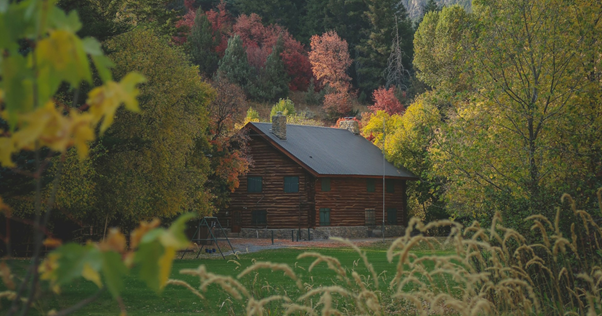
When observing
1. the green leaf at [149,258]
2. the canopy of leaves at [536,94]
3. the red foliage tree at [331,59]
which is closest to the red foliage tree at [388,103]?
the red foliage tree at [331,59]

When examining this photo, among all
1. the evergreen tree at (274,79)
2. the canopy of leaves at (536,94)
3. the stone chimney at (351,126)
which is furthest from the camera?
the evergreen tree at (274,79)

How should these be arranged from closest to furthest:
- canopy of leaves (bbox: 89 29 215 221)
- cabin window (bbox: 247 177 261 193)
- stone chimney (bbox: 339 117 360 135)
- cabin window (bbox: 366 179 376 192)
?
canopy of leaves (bbox: 89 29 215 221) < cabin window (bbox: 247 177 261 193) < cabin window (bbox: 366 179 376 192) < stone chimney (bbox: 339 117 360 135)

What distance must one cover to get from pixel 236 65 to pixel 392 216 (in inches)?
1115

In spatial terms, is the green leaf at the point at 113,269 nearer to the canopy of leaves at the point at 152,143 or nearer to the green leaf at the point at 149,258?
the green leaf at the point at 149,258

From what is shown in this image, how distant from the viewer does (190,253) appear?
30516mm

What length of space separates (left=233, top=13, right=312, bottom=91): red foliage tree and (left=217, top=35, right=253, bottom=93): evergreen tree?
3.49m

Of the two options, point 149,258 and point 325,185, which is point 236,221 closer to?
point 325,185

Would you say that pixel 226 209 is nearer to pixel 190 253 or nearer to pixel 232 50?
pixel 190 253

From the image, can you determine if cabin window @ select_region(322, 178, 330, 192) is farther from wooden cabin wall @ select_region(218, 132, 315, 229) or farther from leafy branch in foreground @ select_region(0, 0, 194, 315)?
leafy branch in foreground @ select_region(0, 0, 194, 315)

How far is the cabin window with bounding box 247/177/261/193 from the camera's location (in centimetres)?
4191

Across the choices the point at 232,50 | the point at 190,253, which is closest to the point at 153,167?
the point at 190,253

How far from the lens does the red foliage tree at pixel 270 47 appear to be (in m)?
71.5

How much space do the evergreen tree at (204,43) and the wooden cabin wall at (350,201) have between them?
101 ft

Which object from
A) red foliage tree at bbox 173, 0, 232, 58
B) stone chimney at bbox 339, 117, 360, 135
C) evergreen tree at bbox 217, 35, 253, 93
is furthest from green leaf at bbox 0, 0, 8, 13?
red foliage tree at bbox 173, 0, 232, 58
